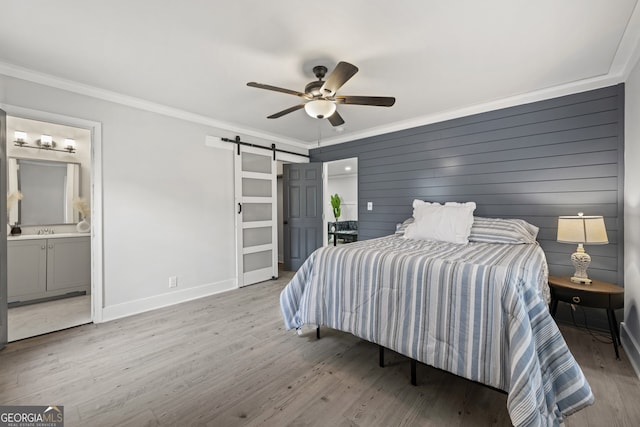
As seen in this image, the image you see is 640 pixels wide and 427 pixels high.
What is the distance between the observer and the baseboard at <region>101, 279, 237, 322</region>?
2873 mm

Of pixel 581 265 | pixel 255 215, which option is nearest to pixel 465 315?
pixel 581 265

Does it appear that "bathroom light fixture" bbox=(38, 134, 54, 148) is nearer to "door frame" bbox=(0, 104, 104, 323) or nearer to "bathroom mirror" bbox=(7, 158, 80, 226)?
"bathroom mirror" bbox=(7, 158, 80, 226)

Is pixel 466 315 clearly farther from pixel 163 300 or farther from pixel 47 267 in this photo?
pixel 47 267

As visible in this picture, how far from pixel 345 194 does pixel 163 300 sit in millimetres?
6241

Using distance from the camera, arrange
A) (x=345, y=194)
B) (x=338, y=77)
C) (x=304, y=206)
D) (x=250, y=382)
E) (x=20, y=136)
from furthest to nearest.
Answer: (x=345, y=194) → (x=304, y=206) → (x=20, y=136) → (x=338, y=77) → (x=250, y=382)

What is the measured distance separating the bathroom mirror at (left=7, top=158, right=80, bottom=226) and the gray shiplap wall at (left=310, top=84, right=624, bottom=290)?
475cm

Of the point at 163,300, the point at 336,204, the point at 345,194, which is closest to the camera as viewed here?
the point at 163,300

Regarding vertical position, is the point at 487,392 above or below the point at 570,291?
below

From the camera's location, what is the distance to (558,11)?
1694 millimetres

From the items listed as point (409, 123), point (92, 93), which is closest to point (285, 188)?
point (409, 123)

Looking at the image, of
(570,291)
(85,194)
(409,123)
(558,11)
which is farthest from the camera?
(85,194)

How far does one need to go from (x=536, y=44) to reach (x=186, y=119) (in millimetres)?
3684

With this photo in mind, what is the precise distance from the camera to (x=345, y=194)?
859 cm

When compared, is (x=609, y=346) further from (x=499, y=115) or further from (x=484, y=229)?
(x=499, y=115)
